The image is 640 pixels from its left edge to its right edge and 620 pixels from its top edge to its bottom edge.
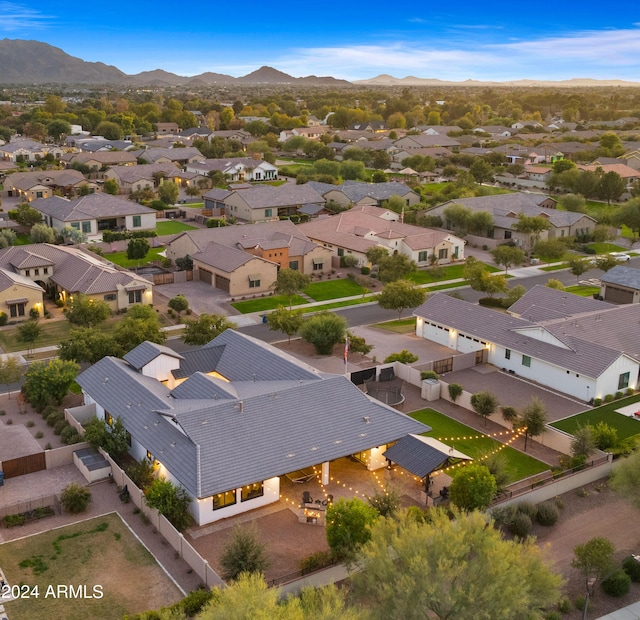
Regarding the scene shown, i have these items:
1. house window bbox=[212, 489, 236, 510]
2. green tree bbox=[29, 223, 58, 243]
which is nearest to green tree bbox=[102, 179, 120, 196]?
green tree bbox=[29, 223, 58, 243]

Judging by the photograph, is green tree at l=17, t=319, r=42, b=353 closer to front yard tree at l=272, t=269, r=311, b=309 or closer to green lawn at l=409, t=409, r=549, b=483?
front yard tree at l=272, t=269, r=311, b=309

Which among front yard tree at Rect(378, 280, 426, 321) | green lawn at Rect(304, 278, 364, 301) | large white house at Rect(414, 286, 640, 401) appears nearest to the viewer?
large white house at Rect(414, 286, 640, 401)

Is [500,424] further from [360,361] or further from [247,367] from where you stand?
[247,367]

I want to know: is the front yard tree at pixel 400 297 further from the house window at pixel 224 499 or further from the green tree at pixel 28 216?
the green tree at pixel 28 216

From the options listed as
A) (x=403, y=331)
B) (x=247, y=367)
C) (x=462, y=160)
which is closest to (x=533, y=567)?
(x=247, y=367)

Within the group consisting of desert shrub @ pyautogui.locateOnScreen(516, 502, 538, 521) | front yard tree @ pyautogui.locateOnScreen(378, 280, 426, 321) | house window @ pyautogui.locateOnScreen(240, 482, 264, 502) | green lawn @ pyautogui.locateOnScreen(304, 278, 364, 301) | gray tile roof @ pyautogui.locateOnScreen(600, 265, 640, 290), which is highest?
gray tile roof @ pyautogui.locateOnScreen(600, 265, 640, 290)

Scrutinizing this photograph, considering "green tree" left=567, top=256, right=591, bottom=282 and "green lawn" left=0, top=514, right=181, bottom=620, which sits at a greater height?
"green tree" left=567, top=256, right=591, bottom=282
